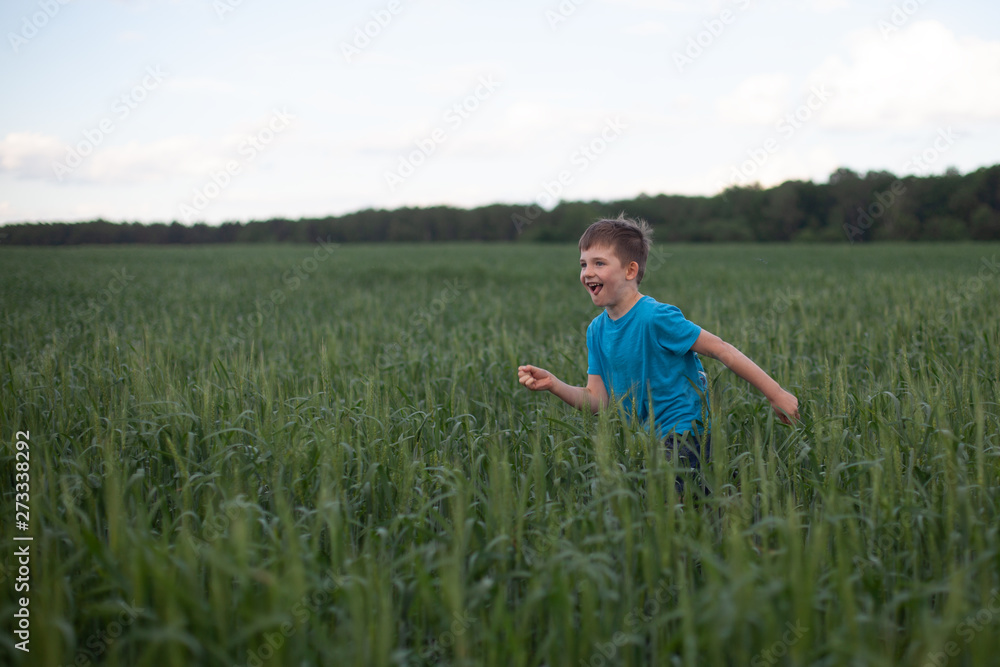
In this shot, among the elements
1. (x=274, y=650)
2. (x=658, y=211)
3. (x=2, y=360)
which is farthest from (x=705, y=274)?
(x=658, y=211)

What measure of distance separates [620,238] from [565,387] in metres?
0.78

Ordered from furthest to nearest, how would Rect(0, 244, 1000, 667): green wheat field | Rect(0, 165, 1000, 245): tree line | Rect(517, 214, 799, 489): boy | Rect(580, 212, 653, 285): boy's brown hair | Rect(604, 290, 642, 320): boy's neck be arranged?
Rect(0, 165, 1000, 245): tree line, Rect(604, 290, 642, 320): boy's neck, Rect(580, 212, 653, 285): boy's brown hair, Rect(517, 214, 799, 489): boy, Rect(0, 244, 1000, 667): green wheat field

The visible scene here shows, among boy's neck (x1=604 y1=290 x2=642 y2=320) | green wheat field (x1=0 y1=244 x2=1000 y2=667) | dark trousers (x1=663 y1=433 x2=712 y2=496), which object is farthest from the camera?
boy's neck (x1=604 y1=290 x2=642 y2=320)

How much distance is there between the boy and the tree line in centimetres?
4229

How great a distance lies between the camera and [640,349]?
2912 mm

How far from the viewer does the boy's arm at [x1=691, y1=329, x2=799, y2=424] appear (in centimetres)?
258

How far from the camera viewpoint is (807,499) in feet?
7.82

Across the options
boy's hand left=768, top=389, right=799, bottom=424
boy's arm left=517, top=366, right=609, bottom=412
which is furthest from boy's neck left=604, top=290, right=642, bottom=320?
boy's hand left=768, top=389, right=799, bottom=424

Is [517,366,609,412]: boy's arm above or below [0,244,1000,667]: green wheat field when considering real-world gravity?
above

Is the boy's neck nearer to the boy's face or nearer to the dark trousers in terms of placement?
the boy's face

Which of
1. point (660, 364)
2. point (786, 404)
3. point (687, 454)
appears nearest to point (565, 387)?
point (660, 364)

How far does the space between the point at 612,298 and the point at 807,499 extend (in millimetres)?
1236

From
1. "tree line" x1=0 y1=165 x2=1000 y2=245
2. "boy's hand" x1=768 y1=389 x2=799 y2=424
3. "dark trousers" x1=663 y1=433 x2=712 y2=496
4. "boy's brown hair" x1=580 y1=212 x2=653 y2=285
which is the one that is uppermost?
"tree line" x1=0 y1=165 x2=1000 y2=245

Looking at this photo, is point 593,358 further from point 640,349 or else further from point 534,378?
point 534,378
